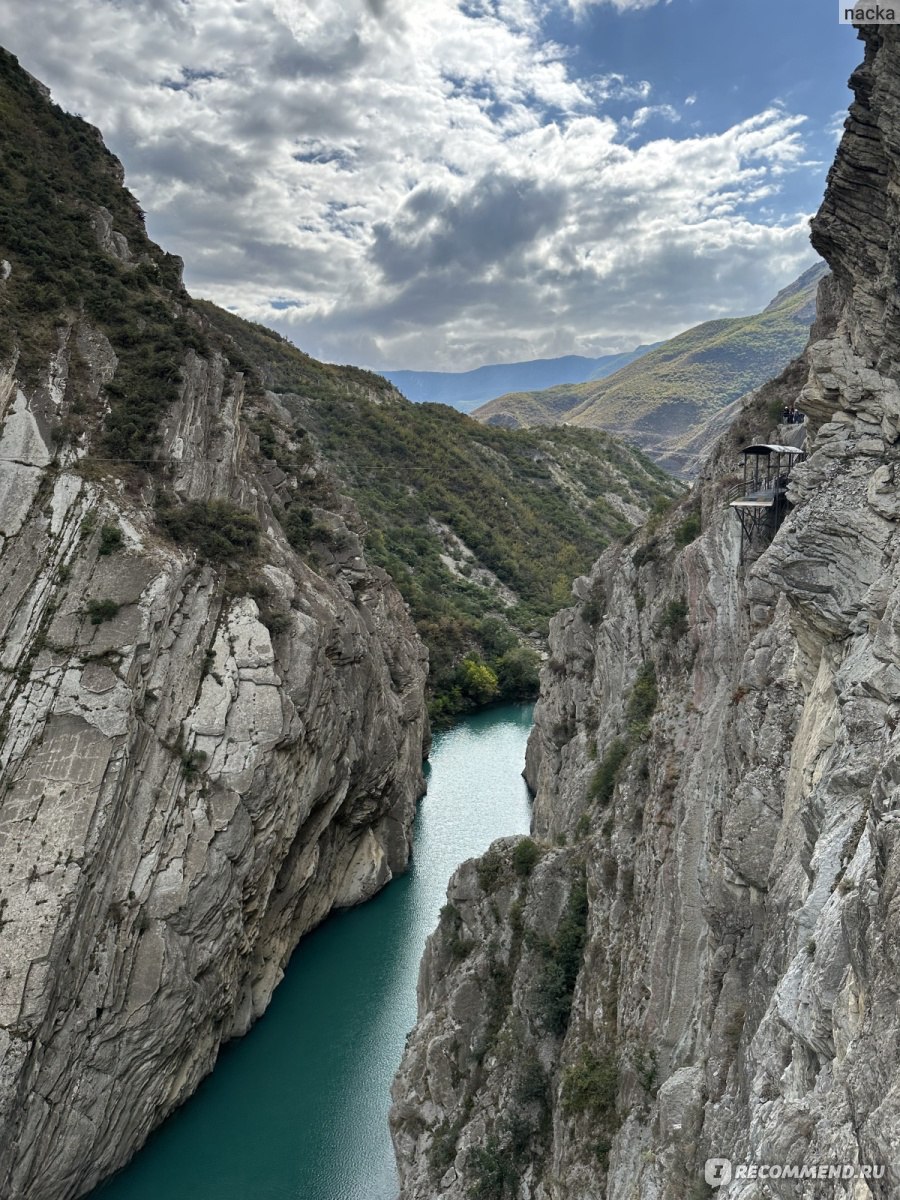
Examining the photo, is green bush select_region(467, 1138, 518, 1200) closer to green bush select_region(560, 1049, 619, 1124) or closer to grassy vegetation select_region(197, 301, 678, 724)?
green bush select_region(560, 1049, 619, 1124)

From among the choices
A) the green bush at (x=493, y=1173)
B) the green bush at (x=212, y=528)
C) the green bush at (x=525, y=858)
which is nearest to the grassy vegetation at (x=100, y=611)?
the green bush at (x=212, y=528)

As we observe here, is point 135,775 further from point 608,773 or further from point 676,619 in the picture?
point 676,619

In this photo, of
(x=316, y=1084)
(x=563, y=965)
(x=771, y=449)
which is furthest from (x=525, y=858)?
(x=771, y=449)

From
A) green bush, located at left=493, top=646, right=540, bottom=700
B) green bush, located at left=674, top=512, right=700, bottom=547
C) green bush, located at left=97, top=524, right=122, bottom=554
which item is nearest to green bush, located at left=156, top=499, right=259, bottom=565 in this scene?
green bush, located at left=97, top=524, right=122, bottom=554

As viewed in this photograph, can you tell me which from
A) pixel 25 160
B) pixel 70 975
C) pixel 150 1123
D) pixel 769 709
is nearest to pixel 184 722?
pixel 70 975

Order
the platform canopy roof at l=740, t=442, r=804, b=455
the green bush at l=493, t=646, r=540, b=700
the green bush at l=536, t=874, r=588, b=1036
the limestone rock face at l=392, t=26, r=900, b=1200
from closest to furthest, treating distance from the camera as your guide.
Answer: the limestone rock face at l=392, t=26, r=900, b=1200, the green bush at l=536, t=874, r=588, b=1036, the platform canopy roof at l=740, t=442, r=804, b=455, the green bush at l=493, t=646, r=540, b=700

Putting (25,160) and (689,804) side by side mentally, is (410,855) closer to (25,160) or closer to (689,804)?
(689,804)

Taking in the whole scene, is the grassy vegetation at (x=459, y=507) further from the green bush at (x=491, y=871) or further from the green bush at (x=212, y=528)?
the green bush at (x=491, y=871)
